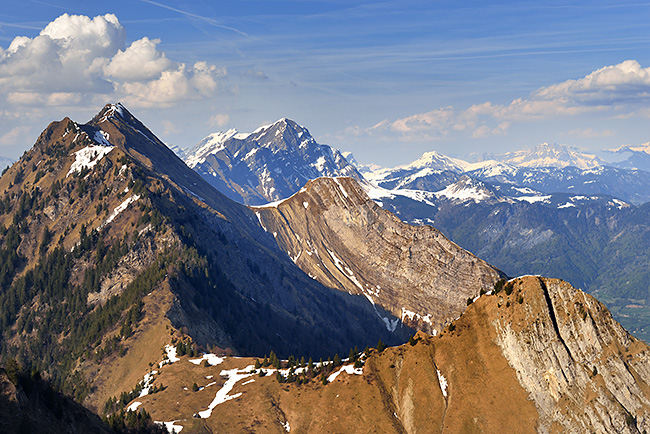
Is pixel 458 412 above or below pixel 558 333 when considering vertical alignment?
below

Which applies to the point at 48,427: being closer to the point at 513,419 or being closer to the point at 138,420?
the point at 138,420

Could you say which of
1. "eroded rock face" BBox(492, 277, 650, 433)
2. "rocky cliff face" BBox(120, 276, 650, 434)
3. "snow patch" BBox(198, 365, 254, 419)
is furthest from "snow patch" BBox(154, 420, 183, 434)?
"eroded rock face" BBox(492, 277, 650, 433)

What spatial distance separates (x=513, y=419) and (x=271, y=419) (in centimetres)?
6051

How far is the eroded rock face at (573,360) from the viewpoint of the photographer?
4587 inches

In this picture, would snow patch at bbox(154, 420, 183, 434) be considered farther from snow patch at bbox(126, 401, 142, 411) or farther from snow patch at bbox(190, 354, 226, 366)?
snow patch at bbox(190, 354, 226, 366)

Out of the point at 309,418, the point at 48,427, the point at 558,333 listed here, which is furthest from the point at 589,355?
the point at 48,427

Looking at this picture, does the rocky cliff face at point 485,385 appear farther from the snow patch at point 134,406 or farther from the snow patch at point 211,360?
the snow patch at point 211,360

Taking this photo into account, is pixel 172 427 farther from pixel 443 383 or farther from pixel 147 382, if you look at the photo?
pixel 443 383

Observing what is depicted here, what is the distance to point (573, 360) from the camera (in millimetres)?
123562

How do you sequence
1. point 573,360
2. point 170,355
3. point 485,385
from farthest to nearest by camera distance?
point 170,355, point 485,385, point 573,360

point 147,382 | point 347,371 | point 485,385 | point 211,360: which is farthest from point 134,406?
point 485,385

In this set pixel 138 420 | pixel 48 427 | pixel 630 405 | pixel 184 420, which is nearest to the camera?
pixel 48 427

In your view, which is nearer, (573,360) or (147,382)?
(573,360)

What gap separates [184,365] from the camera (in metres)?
169
